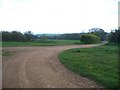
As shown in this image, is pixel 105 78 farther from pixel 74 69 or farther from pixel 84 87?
pixel 74 69

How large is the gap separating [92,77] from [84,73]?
959mm

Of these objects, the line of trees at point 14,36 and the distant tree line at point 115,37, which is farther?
the line of trees at point 14,36

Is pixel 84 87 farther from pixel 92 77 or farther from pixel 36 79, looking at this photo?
pixel 36 79

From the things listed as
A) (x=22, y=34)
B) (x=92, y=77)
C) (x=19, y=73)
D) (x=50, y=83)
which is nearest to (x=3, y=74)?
(x=19, y=73)

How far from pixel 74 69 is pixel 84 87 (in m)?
3.66

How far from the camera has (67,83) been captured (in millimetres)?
9086

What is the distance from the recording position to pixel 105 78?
9609mm

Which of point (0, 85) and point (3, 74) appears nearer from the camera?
point (0, 85)

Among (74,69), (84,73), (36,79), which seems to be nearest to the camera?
(36,79)

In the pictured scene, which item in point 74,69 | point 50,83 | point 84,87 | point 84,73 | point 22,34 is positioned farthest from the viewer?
point 22,34

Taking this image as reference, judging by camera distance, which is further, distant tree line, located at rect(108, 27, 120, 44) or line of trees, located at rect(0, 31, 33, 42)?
line of trees, located at rect(0, 31, 33, 42)

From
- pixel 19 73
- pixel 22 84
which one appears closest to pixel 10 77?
pixel 19 73

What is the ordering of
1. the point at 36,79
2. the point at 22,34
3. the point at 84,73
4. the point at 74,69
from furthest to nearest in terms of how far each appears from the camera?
the point at 22,34 < the point at 74,69 < the point at 84,73 < the point at 36,79

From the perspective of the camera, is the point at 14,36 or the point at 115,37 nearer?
the point at 115,37
